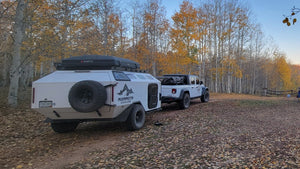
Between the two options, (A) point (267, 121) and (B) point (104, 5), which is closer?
(A) point (267, 121)

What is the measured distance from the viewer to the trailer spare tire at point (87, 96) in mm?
4941

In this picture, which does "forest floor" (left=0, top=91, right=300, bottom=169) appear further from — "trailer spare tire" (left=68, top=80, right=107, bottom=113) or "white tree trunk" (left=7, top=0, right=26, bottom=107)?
"white tree trunk" (left=7, top=0, right=26, bottom=107)

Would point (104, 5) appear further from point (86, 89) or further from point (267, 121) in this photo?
point (267, 121)

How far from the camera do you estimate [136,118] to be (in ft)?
21.0

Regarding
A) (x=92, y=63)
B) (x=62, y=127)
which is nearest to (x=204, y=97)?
(x=92, y=63)

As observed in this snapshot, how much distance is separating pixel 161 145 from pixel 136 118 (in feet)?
5.73

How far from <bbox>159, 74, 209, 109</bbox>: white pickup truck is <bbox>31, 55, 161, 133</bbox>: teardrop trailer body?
3.29m

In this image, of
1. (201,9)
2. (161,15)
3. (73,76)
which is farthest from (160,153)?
(201,9)

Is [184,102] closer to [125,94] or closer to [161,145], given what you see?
[125,94]

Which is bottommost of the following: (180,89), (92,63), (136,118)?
(136,118)

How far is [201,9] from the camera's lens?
23750mm

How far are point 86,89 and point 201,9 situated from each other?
2203 centimetres

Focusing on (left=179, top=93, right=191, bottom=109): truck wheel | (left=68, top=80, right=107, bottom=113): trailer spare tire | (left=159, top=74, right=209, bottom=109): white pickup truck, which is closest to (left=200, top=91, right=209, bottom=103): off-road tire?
(left=159, top=74, right=209, bottom=109): white pickup truck

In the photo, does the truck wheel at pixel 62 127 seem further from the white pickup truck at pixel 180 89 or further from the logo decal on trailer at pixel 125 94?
the white pickup truck at pixel 180 89
